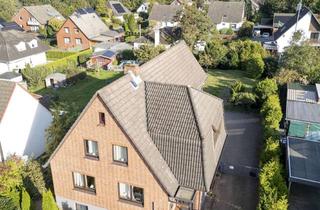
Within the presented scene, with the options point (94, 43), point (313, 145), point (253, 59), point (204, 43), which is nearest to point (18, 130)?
point (313, 145)

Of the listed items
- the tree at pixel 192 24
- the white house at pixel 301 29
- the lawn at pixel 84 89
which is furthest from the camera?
the white house at pixel 301 29

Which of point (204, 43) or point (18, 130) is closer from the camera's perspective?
point (18, 130)

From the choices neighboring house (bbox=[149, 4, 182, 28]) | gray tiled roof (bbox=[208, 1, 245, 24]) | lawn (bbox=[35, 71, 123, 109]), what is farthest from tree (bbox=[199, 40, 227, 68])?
neighboring house (bbox=[149, 4, 182, 28])

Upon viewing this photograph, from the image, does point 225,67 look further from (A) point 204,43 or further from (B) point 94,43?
(B) point 94,43

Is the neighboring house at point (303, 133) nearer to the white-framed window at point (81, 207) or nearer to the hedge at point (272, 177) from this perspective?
the hedge at point (272, 177)

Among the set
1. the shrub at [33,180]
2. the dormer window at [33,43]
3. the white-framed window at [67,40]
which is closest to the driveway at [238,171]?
the shrub at [33,180]

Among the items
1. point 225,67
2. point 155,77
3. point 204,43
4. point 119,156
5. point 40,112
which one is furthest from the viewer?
point 204,43
